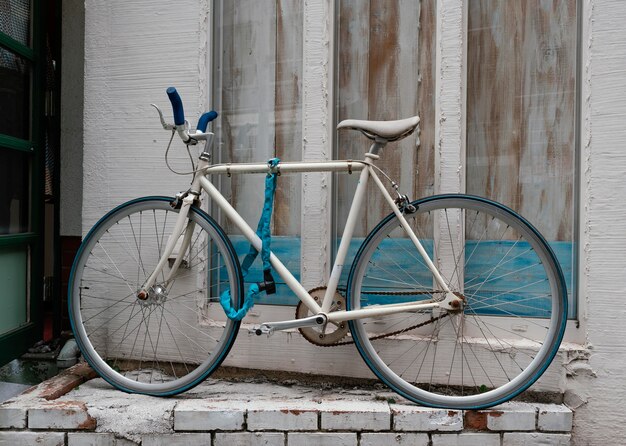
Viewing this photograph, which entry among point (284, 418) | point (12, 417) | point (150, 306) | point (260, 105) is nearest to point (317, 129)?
point (260, 105)

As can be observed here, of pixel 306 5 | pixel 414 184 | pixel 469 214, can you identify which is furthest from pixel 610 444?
pixel 306 5

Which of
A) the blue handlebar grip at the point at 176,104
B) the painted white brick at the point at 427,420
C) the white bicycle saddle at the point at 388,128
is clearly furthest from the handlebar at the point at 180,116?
the painted white brick at the point at 427,420

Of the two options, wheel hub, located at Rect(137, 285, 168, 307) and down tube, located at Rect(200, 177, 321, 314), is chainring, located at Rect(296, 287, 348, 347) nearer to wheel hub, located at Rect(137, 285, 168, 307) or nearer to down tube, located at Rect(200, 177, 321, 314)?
down tube, located at Rect(200, 177, 321, 314)

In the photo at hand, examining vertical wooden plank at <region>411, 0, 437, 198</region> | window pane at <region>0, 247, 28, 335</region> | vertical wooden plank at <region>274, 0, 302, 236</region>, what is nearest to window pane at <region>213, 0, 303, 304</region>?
vertical wooden plank at <region>274, 0, 302, 236</region>

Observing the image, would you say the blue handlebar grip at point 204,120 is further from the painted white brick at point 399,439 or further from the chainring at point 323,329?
the painted white brick at point 399,439

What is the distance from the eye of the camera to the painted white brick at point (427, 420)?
2529mm

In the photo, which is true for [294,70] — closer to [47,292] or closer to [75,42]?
[75,42]

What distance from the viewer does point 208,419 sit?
2578 millimetres

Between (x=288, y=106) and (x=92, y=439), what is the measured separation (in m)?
1.97

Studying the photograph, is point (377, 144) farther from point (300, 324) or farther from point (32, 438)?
point (32, 438)

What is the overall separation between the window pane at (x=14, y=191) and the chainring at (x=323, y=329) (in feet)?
5.97

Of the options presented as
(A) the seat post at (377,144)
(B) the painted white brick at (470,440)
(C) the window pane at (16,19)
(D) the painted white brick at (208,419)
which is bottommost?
(B) the painted white brick at (470,440)

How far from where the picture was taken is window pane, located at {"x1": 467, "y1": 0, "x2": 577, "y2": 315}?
2.79 m

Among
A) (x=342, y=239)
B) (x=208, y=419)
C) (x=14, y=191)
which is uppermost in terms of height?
(x=14, y=191)
